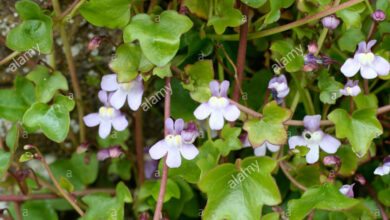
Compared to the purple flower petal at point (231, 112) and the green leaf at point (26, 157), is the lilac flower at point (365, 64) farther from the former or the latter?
the green leaf at point (26, 157)

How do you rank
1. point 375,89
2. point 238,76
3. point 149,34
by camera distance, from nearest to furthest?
point 149,34 → point 238,76 → point 375,89

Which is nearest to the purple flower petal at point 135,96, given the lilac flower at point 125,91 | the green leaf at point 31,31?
the lilac flower at point 125,91

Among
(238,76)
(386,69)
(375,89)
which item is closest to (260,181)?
(238,76)

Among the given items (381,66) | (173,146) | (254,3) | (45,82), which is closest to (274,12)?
(254,3)

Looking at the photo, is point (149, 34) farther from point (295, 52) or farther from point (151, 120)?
point (151, 120)

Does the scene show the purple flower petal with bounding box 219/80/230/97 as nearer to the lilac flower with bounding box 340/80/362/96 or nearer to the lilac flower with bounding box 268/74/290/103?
the lilac flower with bounding box 268/74/290/103

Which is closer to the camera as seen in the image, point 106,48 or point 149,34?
point 149,34
